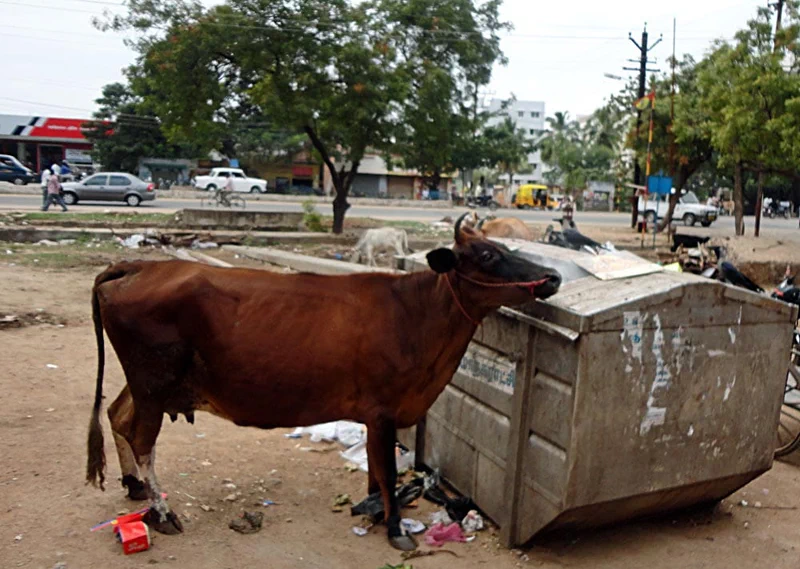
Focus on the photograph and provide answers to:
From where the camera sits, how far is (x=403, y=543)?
4.40 metres

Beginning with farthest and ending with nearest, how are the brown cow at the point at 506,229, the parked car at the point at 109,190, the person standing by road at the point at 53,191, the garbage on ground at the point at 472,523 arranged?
the parked car at the point at 109,190, the person standing by road at the point at 53,191, the brown cow at the point at 506,229, the garbage on ground at the point at 472,523

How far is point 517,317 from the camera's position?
4355 millimetres

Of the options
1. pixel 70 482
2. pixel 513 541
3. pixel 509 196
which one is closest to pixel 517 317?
pixel 513 541

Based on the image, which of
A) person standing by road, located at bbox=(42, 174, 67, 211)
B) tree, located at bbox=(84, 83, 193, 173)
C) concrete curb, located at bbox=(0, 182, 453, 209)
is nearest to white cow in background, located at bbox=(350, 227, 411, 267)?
person standing by road, located at bbox=(42, 174, 67, 211)

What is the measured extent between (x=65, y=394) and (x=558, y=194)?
199 ft

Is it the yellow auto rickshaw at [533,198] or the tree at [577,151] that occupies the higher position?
the tree at [577,151]

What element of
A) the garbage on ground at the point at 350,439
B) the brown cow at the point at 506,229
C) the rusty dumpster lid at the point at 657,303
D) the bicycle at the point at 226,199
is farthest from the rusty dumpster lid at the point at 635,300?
the bicycle at the point at 226,199

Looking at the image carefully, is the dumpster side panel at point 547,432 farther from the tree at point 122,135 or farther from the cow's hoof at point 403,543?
the tree at point 122,135

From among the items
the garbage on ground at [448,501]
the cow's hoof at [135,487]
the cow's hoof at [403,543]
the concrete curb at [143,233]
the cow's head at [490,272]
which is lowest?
the cow's hoof at [403,543]

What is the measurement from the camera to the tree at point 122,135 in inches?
1875

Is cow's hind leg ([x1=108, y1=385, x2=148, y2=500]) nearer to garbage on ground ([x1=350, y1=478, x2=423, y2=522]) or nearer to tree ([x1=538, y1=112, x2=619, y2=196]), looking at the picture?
garbage on ground ([x1=350, y1=478, x2=423, y2=522])

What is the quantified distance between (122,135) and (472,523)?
47.8 meters

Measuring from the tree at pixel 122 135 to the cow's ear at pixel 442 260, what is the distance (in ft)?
153

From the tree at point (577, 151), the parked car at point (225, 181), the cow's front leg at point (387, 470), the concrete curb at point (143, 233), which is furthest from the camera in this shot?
the tree at point (577, 151)
